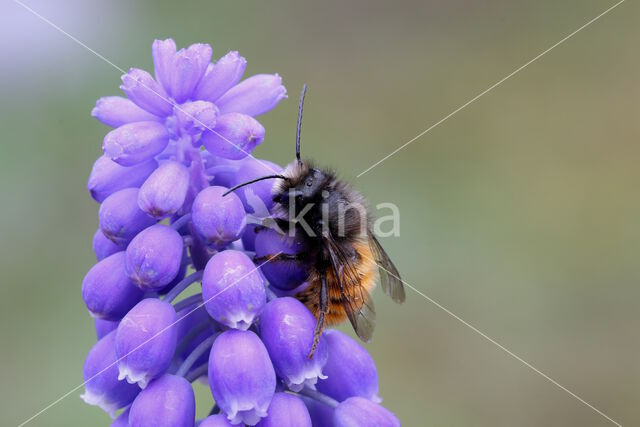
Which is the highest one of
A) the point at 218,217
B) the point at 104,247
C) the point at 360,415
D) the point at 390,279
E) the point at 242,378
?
the point at 218,217

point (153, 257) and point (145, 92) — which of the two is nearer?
point (153, 257)

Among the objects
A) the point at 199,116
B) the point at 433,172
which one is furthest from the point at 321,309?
the point at 433,172

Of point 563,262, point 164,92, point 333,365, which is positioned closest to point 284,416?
point 333,365

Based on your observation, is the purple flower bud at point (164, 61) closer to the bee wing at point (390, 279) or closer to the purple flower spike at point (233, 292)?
the purple flower spike at point (233, 292)

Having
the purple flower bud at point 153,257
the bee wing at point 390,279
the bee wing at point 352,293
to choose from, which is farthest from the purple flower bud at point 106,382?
the bee wing at point 390,279

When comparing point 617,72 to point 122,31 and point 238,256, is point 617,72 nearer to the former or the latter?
point 122,31

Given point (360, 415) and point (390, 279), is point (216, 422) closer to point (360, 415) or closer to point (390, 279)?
point (360, 415)
